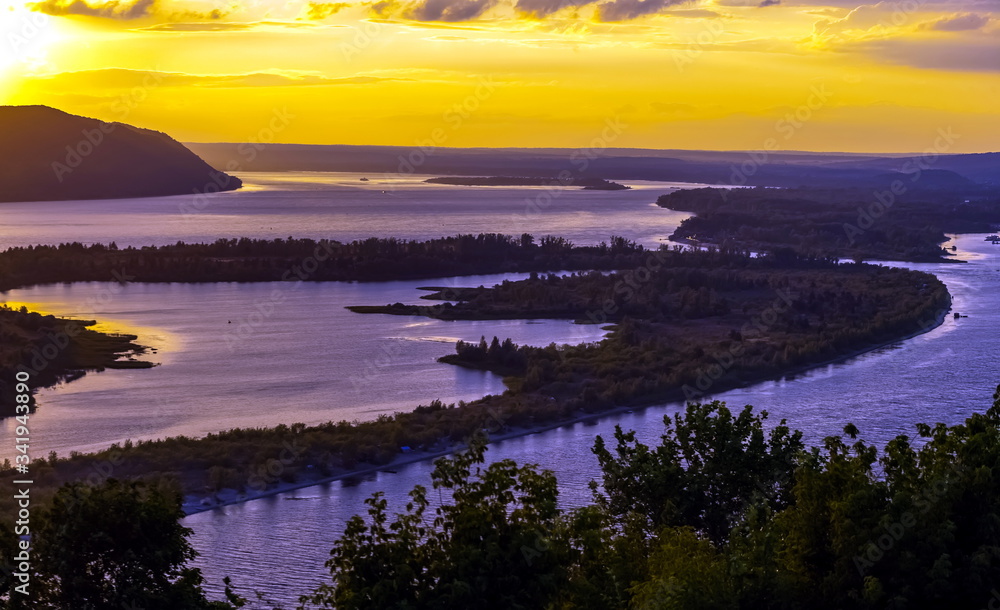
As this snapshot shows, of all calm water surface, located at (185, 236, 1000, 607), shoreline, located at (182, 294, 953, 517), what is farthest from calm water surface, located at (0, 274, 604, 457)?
calm water surface, located at (185, 236, 1000, 607)

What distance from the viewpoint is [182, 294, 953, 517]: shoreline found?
2259 centimetres

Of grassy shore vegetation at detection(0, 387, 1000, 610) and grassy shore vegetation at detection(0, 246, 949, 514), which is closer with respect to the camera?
grassy shore vegetation at detection(0, 387, 1000, 610)

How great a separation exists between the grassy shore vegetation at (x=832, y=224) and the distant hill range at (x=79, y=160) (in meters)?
82.0

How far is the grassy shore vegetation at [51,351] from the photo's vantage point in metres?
33.3

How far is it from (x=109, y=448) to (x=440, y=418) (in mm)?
8210

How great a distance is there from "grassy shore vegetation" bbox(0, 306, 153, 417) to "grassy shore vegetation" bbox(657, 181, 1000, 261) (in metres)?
53.8

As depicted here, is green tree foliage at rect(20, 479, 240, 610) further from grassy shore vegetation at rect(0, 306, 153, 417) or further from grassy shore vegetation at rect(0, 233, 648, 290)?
grassy shore vegetation at rect(0, 233, 648, 290)

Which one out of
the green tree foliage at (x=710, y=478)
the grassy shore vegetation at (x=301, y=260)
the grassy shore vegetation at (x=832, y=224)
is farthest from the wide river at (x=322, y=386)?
the grassy shore vegetation at (x=832, y=224)

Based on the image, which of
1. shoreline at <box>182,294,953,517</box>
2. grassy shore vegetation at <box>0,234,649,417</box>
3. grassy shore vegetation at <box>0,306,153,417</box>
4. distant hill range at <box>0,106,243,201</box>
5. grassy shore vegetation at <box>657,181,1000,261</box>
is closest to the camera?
shoreline at <box>182,294,953,517</box>

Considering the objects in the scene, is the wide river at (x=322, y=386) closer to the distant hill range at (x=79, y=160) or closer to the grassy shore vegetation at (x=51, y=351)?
the grassy shore vegetation at (x=51, y=351)

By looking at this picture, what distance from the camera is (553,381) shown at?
34.2 meters

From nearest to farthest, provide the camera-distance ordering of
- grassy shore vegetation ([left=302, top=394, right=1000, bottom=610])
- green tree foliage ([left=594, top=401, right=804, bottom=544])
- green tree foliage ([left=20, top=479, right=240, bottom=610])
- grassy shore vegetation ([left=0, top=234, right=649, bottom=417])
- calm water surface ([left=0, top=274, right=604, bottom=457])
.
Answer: grassy shore vegetation ([left=302, top=394, right=1000, bottom=610]), green tree foliage ([left=20, top=479, right=240, bottom=610]), green tree foliage ([left=594, top=401, right=804, bottom=544]), calm water surface ([left=0, top=274, right=604, bottom=457]), grassy shore vegetation ([left=0, top=234, right=649, bottom=417])

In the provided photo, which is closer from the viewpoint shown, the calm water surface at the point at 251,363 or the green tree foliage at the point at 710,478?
the green tree foliage at the point at 710,478

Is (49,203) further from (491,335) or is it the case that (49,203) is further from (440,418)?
(440,418)
